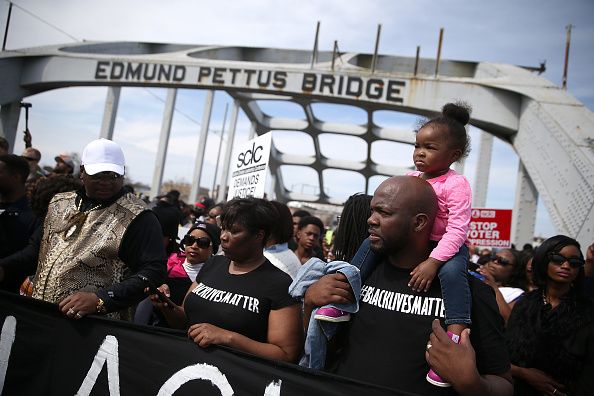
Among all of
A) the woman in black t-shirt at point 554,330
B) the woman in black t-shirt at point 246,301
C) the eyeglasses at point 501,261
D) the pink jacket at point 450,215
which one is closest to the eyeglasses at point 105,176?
the woman in black t-shirt at point 246,301

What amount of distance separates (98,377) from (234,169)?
3.05 m

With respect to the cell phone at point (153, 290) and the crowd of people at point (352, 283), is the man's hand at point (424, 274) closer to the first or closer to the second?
the crowd of people at point (352, 283)

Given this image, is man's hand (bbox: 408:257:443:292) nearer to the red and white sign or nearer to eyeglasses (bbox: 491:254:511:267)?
eyeglasses (bbox: 491:254:511:267)

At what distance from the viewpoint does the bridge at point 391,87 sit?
24.9 ft

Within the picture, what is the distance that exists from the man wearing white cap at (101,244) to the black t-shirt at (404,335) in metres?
1.49

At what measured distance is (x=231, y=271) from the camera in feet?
8.27

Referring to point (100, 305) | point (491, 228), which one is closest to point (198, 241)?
point (100, 305)

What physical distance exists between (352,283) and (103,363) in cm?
168

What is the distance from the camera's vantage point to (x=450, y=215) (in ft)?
6.87

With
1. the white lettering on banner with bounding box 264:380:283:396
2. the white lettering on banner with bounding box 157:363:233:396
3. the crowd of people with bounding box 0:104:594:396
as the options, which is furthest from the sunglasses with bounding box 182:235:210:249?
the white lettering on banner with bounding box 264:380:283:396

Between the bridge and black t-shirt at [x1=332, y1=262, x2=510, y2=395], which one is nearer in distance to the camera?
black t-shirt at [x1=332, y1=262, x2=510, y2=395]

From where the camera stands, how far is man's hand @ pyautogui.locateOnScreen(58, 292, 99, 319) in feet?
8.31

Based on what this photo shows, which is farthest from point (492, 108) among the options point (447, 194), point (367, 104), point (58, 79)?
point (58, 79)

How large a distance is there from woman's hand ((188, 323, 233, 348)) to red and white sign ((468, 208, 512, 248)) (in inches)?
311
